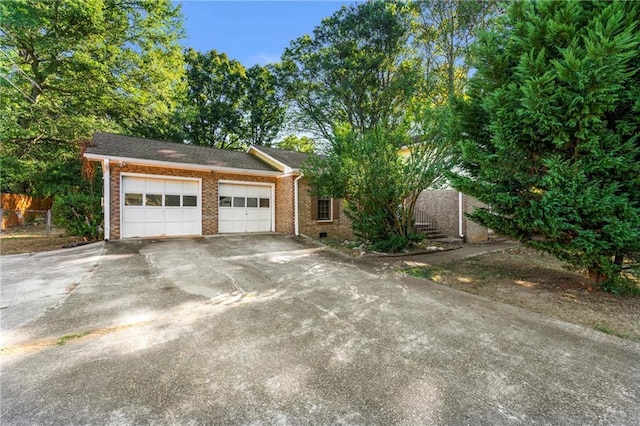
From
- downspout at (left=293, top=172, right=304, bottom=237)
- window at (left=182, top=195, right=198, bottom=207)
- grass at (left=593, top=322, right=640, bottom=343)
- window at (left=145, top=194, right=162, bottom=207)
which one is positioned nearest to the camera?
grass at (left=593, top=322, right=640, bottom=343)

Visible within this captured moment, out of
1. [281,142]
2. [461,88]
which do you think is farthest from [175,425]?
[281,142]

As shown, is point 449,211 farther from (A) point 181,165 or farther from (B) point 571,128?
(A) point 181,165

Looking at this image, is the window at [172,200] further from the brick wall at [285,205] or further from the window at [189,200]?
the brick wall at [285,205]

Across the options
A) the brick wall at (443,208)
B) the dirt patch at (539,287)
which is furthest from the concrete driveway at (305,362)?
→ the brick wall at (443,208)

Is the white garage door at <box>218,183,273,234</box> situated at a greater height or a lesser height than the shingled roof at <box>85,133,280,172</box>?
lesser

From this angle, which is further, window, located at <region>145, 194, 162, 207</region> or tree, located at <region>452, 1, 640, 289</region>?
window, located at <region>145, 194, 162, 207</region>

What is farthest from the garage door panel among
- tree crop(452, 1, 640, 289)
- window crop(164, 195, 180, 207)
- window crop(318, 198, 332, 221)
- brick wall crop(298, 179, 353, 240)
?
tree crop(452, 1, 640, 289)

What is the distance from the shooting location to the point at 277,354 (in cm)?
293

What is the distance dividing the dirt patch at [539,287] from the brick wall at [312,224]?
499 cm

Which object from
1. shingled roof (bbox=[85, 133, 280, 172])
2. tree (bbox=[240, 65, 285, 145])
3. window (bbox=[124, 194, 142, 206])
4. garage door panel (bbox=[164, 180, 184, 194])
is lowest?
window (bbox=[124, 194, 142, 206])

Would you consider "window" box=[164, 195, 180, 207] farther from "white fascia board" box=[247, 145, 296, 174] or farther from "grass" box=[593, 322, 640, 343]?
"grass" box=[593, 322, 640, 343]

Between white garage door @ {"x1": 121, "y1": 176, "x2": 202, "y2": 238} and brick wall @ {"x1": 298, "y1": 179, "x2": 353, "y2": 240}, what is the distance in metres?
4.02

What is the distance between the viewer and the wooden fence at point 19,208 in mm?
14719

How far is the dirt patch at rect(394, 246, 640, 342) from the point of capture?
3924mm
